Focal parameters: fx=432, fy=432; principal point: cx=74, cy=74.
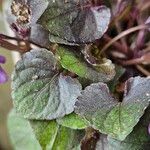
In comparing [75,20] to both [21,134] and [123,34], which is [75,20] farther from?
[21,134]

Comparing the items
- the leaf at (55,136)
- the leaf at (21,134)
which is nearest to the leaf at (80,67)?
the leaf at (55,136)

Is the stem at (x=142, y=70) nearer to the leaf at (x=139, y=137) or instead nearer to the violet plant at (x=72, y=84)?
the violet plant at (x=72, y=84)

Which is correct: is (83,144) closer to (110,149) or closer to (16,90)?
(110,149)

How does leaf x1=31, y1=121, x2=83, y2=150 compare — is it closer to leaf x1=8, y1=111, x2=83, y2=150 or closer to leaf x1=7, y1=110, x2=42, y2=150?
leaf x1=8, y1=111, x2=83, y2=150

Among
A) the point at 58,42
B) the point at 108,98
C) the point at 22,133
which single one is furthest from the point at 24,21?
the point at 22,133

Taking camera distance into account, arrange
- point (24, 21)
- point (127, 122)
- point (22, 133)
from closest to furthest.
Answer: point (127, 122), point (24, 21), point (22, 133)

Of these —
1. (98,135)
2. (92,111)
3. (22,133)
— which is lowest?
(22,133)
